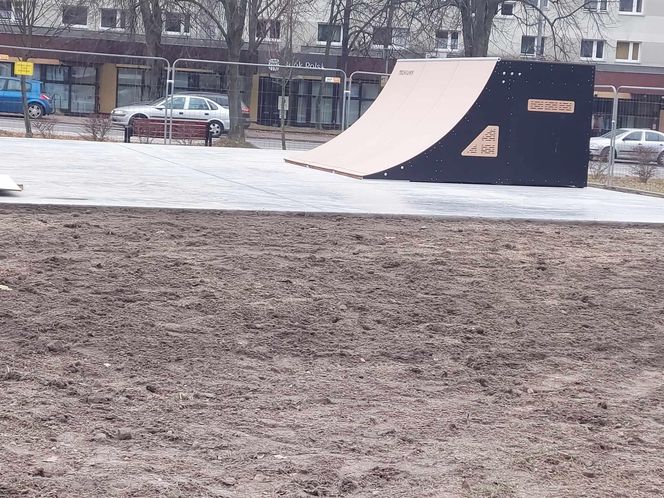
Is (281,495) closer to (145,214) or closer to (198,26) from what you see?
(145,214)

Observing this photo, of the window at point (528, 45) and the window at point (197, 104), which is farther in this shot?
the window at point (528, 45)

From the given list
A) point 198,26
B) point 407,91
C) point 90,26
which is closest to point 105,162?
point 407,91

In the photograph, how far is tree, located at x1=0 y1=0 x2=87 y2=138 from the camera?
116ft

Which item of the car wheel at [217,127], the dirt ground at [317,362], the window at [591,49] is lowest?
the dirt ground at [317,362]

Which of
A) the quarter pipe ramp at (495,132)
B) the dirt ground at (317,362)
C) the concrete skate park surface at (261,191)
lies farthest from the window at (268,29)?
the dirt ground at (317,362)

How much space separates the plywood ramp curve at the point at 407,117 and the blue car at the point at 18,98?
1881 cm

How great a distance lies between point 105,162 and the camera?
15156mm

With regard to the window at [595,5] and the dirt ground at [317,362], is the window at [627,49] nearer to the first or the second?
the window at [595,5]

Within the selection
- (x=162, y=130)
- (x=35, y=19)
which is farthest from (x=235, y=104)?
(x=35, y=19)

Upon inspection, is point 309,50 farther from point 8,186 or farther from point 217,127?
point 8,186

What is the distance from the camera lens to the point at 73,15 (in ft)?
139

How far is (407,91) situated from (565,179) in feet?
10.9

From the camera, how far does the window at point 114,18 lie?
1463 inches

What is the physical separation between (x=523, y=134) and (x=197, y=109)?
18536 mm
